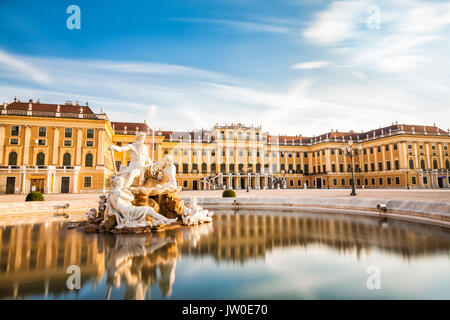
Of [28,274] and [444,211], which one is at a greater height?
[444,211]

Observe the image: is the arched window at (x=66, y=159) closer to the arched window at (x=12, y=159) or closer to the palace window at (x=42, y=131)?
the palace window at (x=42, y=131)

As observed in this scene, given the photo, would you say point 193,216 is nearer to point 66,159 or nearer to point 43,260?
point 43,260

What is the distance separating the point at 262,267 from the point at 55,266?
10.5ft

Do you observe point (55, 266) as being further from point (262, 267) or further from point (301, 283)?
point (301, 283)

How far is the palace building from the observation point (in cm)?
3088

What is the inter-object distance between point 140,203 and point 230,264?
14.6 feet

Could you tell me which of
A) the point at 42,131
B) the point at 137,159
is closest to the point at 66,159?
the point at 42,131

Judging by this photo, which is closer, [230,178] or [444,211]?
[444,211]

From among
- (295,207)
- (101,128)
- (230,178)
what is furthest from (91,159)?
(295,207)

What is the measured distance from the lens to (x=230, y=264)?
12.5 feet

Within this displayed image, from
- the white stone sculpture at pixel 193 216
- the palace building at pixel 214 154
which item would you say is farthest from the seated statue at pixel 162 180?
the palace building at pixel 214 154

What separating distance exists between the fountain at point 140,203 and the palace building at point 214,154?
18.8 m

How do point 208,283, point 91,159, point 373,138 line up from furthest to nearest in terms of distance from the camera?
1. point 373,138
2. point 91,159
3. point 208,283

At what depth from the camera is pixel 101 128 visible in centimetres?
3366
